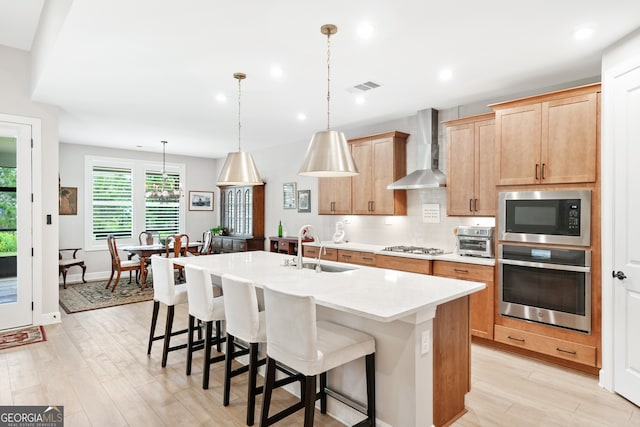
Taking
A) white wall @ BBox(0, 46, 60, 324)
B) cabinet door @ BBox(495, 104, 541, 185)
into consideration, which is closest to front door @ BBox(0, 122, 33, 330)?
white wall @ BBox(0, 46, 60, 324)

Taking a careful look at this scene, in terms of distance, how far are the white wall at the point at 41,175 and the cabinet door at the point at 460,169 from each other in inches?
189

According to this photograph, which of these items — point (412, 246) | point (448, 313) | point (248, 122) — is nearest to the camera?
point (448, 313)

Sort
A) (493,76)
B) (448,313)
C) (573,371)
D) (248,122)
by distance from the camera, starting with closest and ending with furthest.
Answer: (448,313) < (573,371) < (493,76) < (248,122)

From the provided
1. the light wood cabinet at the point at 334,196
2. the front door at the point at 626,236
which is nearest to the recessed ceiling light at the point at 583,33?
the front door at the point at 626,236

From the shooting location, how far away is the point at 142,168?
26.2ft

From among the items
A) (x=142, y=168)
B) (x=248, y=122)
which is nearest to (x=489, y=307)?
(x=248, y=122)

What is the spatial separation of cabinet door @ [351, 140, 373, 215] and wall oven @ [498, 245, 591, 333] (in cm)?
204

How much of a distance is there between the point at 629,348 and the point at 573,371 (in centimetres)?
64

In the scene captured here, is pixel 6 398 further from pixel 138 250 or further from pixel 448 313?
pixel 138 250

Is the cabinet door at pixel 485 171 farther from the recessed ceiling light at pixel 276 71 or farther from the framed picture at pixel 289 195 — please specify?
the framed picture at pixel 289 195

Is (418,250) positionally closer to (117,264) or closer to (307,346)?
(307,346)

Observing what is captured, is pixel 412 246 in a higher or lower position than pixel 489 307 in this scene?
higher

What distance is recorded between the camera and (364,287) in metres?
2.38

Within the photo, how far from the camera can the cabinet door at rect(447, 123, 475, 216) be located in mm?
4062
